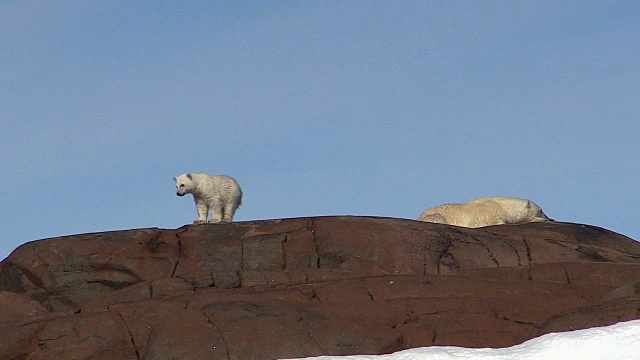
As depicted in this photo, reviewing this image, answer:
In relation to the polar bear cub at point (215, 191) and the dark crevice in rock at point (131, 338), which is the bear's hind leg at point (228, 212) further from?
the dark crevice in rock at point (131, 338)

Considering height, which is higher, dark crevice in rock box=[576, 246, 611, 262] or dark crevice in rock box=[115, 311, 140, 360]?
dark crevice in rock box=[576, 246, 611, 262]

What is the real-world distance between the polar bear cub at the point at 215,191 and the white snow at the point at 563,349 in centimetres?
1785

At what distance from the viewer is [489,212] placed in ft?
129

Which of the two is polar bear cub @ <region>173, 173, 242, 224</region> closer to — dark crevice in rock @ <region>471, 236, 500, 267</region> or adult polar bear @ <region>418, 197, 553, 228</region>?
adult polar bear @ <region>418, 197, 553, 228</region>

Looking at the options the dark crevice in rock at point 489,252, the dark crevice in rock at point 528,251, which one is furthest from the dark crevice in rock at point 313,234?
the dark crevice in rock at point 528,251

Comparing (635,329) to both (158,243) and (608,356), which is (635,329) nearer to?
(608,356)

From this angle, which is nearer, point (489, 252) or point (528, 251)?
point (489, 252)

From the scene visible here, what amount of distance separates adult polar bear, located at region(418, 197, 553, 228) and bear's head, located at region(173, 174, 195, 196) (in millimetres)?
7995

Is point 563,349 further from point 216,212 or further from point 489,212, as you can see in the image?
point 216,212

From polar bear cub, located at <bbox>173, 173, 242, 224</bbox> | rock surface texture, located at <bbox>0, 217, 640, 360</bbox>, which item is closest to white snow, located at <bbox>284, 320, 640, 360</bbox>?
rock surface texture, located at <bbox>0, 217, 640, 360</bbox>

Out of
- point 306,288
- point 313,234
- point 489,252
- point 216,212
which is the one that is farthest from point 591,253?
point 216,212

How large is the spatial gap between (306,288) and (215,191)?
569 inches

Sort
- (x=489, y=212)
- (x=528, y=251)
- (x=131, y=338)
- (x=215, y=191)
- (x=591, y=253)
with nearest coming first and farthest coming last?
(x=131, y=338), (x=528, y=251), (x=591, y=253), (x=215, y=191), (x=489, y=212)

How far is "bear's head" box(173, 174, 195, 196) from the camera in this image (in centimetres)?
3803
